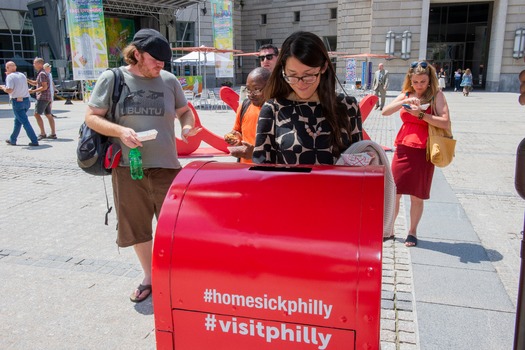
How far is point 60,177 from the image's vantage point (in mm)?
6789

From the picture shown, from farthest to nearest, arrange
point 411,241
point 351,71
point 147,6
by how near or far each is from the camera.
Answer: point 147,6 → point 351,71 → point 411,241

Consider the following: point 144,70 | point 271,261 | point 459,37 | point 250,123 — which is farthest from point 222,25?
point 271,261

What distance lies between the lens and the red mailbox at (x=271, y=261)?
1.43 metres

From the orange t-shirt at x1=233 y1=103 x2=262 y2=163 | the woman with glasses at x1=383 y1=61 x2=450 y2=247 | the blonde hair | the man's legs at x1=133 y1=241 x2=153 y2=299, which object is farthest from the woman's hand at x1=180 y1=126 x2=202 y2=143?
the blonde hair

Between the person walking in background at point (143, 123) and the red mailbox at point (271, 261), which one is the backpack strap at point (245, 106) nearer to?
the person walking in background at point (143, 123)

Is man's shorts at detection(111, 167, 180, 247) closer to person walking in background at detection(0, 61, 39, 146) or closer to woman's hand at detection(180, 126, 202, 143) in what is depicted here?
woman's hand at detection(180, 126, 202, 143)

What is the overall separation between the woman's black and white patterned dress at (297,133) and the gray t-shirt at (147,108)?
97cm

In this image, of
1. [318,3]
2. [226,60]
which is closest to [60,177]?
[226,60]

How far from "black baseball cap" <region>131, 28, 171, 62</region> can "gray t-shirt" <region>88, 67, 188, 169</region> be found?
0.65 ft

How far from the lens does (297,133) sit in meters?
2.08

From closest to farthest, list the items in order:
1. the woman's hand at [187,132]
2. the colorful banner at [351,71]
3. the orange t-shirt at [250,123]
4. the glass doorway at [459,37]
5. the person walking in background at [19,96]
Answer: the woman's hand at [187,132]
the orange t-shirt at [250,123]
the person walking in background at [19,96]
the colorful banner at [351,71]
the glass doorway at [459,37]

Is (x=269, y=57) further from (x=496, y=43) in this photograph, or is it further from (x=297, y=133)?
(x=496, y=43)

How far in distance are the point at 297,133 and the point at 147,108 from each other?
1164 millimetres

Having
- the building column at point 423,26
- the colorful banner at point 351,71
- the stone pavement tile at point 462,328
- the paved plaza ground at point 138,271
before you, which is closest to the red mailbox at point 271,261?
the paved plaza ground at point 138,271
